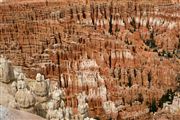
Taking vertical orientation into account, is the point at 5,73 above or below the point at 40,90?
above

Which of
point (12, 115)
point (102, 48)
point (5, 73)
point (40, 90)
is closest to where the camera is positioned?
point (12, 115)

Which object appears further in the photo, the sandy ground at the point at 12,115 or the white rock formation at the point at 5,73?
the white rock formation at the point at 5,73

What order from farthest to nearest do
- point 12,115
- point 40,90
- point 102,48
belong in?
point 102,48
point 40,90
point 12,115

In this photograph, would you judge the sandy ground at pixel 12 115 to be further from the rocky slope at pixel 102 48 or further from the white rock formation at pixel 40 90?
the rocky slope at pixel 102 48

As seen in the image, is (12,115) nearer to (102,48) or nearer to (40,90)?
(40,90)

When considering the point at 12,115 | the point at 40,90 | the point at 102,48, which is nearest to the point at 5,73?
the point at 40,90

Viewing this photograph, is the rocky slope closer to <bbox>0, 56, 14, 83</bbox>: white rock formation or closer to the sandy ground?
<bbox>0, 56, 14, 83</bbox>: white rock formation

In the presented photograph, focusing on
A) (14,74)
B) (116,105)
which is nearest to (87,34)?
(116,105)

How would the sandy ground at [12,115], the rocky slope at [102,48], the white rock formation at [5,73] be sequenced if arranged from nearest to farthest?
the sandy ground at [12,115] → the white rock formation at [5,73] → the rocky slope at [102,48]

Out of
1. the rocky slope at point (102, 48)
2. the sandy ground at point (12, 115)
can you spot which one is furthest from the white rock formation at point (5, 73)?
the rocky slope at point (102, 48)

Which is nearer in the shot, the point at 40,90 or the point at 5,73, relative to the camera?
the point at 5,73

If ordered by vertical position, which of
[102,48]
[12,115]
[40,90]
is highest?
[12,115]
